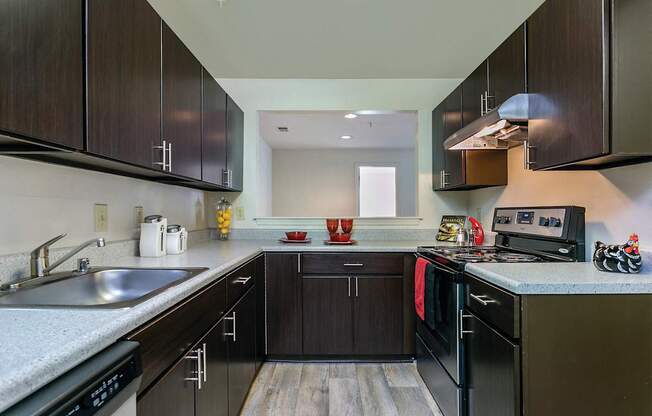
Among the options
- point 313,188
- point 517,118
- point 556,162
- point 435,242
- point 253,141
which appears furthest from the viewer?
point 313,188

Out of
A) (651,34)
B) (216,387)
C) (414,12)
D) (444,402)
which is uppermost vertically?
(414,12)

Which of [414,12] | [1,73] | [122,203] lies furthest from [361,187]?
[1,73]

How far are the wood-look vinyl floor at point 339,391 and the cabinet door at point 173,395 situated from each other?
884 millimetres

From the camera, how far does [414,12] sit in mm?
2033

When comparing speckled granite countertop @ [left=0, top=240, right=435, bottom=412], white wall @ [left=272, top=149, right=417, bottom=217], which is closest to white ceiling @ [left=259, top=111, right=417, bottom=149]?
white wall @ [left=272, top=149, right=417, bottom=217]

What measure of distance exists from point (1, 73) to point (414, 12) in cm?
195

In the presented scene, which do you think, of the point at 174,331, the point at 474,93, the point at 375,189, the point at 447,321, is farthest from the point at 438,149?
the point at 375,189

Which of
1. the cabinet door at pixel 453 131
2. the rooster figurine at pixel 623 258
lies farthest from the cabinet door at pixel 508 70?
the rooster figurine at pixel 623 258

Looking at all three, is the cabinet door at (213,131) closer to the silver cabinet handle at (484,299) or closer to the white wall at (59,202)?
the white wall at (59,202)

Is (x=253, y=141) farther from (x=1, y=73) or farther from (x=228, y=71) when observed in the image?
(x=1, y=73)

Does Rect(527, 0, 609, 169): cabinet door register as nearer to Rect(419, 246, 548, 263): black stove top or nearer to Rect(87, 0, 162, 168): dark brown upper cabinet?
Rect(419, 246, 548, 263): black stove top

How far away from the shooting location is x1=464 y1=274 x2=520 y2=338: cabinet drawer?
1208mm

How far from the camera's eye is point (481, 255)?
6.36 feet

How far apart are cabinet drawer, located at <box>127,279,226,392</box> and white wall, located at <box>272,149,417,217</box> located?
16.7 ft
